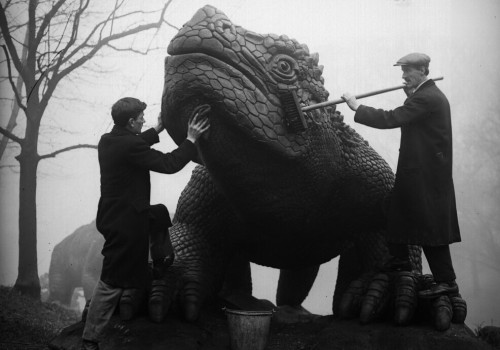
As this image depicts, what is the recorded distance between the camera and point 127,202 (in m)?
2.56

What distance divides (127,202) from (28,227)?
3.49 metres

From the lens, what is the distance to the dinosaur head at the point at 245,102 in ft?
8.07

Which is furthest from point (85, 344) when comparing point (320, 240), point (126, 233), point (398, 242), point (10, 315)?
point (10, 315)

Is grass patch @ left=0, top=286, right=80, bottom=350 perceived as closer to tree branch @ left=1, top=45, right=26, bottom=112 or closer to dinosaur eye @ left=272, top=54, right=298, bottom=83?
tree branch @ left=1, top=45, right=26, bottom=112

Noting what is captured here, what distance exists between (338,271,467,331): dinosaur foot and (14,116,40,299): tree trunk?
152 inches

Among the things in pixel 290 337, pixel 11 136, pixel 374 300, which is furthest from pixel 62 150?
pixel 374 300

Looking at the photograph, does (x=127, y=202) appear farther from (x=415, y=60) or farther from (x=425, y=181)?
(x=415, y=60)

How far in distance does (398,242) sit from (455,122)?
10.4ft

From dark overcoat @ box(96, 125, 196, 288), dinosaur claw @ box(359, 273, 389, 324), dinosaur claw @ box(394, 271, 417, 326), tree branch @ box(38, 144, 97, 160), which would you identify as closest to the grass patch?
tree branch @ box(38, 144, 97, 160)

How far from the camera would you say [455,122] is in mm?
5434

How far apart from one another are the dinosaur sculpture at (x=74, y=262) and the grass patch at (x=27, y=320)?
61 cm

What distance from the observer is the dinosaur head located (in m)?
2.46

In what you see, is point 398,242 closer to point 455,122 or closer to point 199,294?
point 199,294

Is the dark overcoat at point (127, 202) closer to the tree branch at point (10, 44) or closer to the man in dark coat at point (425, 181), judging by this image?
the man in dark coat at point (425, 181)
